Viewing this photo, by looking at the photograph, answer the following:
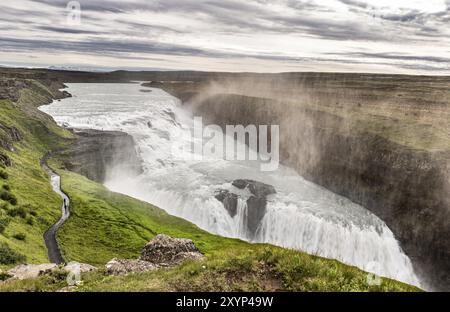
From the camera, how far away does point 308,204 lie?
63531 millimetres

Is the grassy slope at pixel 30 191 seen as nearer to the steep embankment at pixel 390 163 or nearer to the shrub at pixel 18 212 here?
the shrub at pixel 18 212

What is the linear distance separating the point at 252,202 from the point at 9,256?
3748 centimetres

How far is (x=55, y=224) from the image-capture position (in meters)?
48.4

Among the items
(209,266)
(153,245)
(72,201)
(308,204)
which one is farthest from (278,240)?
(209,266)

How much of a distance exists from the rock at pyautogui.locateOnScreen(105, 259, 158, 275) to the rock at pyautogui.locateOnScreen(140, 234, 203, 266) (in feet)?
2.61

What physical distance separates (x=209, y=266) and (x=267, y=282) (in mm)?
2415

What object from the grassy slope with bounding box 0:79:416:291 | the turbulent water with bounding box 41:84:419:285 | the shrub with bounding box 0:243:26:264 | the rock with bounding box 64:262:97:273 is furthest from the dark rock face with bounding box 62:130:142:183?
the rock with bounding box 64:262:97:273

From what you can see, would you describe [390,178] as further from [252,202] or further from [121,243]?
[121,243]

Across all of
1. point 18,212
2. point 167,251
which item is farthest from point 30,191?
point 167,251

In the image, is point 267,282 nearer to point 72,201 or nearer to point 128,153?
point 72,201
